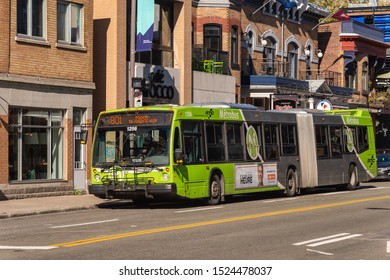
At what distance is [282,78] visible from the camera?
4416cm

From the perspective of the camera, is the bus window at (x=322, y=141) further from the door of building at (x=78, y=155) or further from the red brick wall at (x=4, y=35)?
the red brick wall at (x=4, y=35)

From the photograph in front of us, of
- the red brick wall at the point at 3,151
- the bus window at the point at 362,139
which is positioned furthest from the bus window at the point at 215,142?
the bus window at the point at 362,139

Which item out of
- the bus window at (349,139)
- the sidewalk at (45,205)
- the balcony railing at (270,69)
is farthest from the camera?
the balcony railing at (270,69)

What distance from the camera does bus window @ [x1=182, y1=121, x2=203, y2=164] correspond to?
24.2 meters

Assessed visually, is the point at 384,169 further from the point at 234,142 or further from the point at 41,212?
the point at 41,212

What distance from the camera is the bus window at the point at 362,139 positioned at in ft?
113

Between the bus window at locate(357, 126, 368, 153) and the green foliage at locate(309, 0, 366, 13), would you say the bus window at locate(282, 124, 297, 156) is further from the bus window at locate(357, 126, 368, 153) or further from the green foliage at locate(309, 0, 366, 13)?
the green foliage at locate(309, 0, 366, 13)

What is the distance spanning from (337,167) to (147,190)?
11304 millimetres

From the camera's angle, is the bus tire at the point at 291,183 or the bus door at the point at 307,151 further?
the bus door at the point at 307,151

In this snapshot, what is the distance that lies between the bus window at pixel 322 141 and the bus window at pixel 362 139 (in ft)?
9.50

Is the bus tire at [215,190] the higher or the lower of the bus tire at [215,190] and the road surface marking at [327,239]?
the higher

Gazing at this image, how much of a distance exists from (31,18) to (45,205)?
674 centimetres

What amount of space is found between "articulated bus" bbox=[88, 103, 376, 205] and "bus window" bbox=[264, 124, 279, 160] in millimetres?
33
